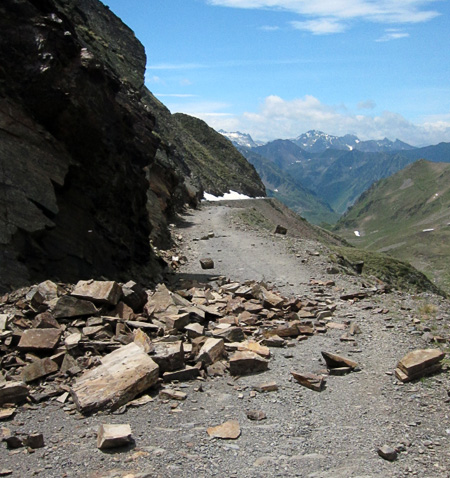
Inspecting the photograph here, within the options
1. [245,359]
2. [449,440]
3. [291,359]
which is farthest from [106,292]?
[449,440]

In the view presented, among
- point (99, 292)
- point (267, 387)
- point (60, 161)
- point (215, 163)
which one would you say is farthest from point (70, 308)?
point (215, 163)

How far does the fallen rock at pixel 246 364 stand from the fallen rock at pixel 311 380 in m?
0.77

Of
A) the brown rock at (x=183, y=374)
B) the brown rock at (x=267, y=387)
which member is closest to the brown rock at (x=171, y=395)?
the brown rock at (x=183, y=374)

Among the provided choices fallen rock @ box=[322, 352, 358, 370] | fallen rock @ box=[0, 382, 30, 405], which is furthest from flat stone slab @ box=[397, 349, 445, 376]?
fallen rock @ box=[0, 382, 30, 405]

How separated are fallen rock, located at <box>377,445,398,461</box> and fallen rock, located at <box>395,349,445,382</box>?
2.73 m

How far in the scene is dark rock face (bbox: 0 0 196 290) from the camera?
43.8 feet

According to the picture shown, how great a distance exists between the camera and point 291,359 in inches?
440

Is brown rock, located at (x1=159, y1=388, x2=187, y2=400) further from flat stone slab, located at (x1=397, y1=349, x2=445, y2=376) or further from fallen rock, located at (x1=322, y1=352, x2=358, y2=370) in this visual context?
flat stone slab, located at (x1=397, y1=349, x2=445, y2=376)

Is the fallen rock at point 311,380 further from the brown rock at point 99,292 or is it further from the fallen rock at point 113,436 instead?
the brown rock at point 99,292

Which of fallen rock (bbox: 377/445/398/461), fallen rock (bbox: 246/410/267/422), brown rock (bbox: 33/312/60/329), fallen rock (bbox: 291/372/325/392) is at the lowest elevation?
fallen rock (bbox: 246/410/267/422)

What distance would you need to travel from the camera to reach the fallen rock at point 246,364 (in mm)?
10070

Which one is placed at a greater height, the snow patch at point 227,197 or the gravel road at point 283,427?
the snow patch at point 227,197

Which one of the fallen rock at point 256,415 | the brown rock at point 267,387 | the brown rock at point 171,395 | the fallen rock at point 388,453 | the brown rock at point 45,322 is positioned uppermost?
the brown rock at point 45,322

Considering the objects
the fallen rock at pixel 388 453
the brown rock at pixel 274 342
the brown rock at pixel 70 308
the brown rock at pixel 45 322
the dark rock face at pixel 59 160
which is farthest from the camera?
the dark rock face at pixel 59 160
